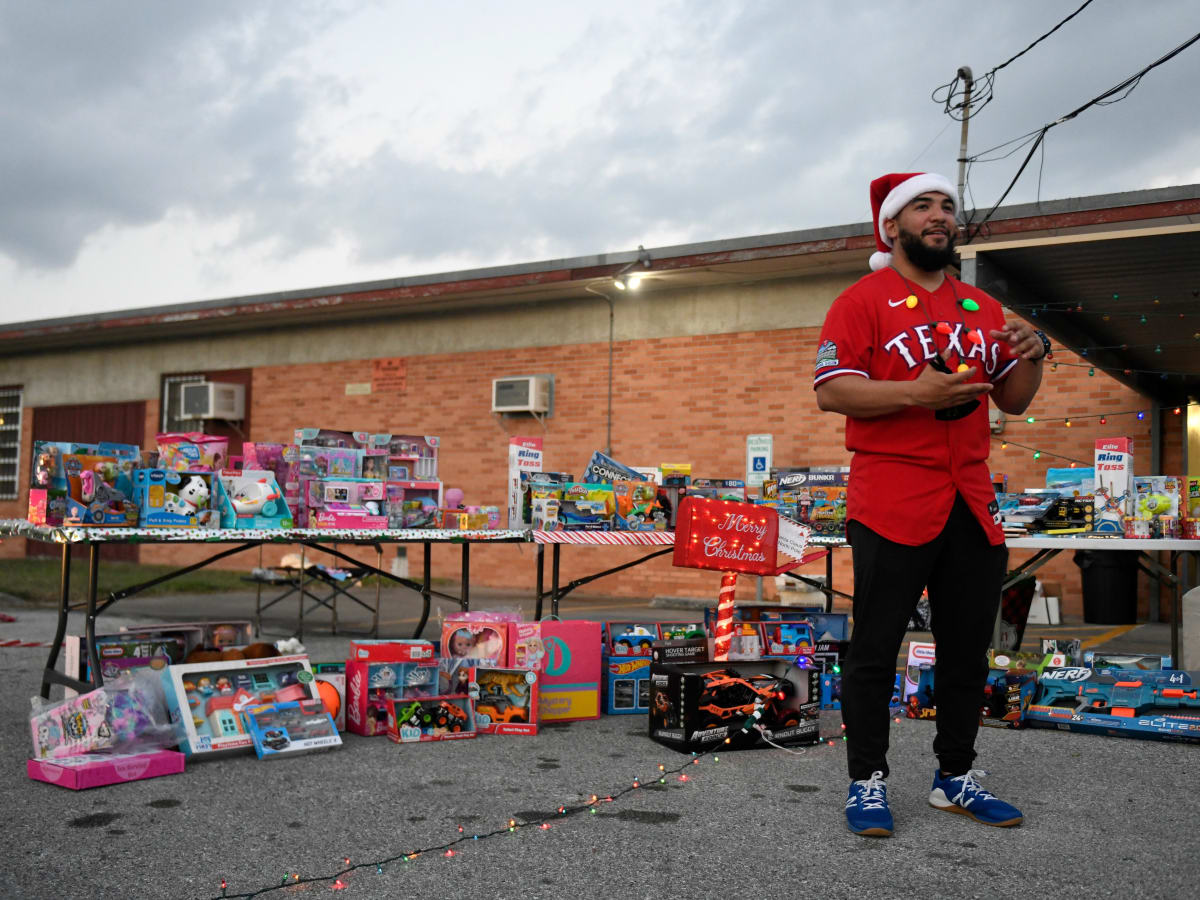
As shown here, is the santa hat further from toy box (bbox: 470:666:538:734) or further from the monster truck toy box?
toy box (bbox: 470:666:538:734)

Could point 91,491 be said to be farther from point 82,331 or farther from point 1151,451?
point 82,331

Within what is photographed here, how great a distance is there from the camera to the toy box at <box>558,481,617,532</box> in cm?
615

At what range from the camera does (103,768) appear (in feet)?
12.2

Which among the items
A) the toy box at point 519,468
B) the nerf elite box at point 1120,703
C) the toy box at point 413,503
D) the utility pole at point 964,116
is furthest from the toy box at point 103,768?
the utility pole at point 964,116

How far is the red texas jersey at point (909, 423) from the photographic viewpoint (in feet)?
10.1

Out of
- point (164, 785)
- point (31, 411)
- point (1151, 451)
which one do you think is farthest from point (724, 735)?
point (31, 411)

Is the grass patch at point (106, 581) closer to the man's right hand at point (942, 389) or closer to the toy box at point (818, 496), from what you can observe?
the toy box at point (818, 496)

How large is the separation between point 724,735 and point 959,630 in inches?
59.5

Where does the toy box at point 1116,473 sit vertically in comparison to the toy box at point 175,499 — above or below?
above

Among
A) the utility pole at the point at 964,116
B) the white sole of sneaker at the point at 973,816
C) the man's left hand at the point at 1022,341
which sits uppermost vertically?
the utility pole at the point at 964,116

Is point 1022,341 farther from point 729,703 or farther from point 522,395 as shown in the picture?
point 522,395

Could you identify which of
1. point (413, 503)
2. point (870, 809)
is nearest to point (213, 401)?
point (413, 503)

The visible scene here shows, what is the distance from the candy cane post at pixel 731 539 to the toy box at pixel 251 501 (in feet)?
6.81

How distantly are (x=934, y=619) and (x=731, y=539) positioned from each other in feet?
6.45
